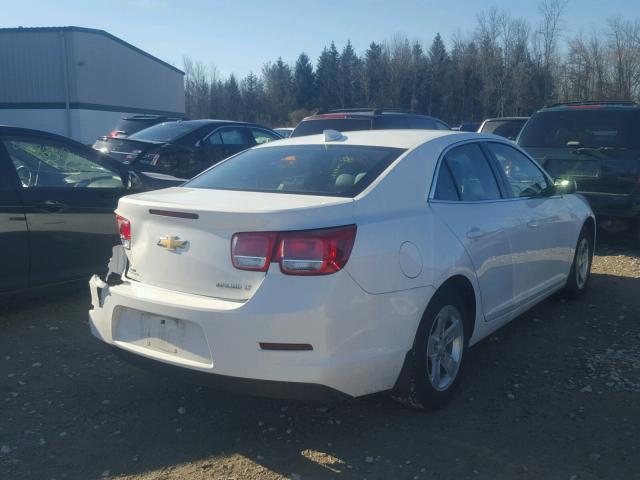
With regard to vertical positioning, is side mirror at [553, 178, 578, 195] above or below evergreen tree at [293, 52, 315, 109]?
below

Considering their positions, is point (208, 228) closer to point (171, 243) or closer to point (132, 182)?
point (171, 243)

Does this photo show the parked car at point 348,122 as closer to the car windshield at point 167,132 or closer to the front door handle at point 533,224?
the car windshield at point 167,132

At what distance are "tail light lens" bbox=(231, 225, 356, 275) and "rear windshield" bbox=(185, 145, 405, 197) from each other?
430 millimetres

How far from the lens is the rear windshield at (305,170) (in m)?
3.59

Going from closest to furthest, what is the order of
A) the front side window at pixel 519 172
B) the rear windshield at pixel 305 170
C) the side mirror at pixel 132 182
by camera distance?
the rear windshield at pixel 305 170
the front side window at pixel 519 172
the side mirror at pixel 132 182

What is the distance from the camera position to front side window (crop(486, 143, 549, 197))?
4812 millimetres

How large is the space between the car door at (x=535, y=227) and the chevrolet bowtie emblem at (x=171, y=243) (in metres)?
2.37

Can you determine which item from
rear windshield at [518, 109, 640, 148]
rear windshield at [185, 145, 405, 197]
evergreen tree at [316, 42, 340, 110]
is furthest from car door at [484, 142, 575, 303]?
evergreen tree at [316, 42, 340, 110]

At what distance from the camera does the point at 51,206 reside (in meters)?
5.22

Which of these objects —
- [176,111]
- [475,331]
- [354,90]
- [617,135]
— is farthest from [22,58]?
[354,90]

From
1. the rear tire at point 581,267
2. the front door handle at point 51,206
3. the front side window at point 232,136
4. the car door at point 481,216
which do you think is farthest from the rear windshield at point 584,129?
the front door handle at point 51,206

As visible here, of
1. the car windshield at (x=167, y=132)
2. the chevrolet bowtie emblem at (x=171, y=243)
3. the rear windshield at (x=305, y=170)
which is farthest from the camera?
the car windshield at (x=167, y=132)

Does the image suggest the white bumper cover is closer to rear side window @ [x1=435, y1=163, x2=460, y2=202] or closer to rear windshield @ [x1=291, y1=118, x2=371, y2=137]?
rear side window @ [x1=435, y1=163, x2=460, y2=202]

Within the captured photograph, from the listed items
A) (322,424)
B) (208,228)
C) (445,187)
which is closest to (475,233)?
(445,187)
